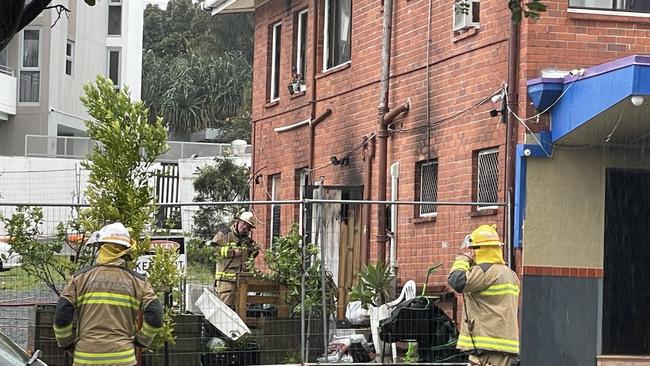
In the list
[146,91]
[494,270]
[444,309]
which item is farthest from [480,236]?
[146,91]

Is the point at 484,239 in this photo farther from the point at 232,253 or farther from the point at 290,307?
the point at 232,253

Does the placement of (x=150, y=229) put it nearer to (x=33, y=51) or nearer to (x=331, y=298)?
(x=331, y=298)

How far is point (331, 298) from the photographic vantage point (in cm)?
1459

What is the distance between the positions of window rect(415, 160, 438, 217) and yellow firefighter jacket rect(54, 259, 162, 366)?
7.44 metres

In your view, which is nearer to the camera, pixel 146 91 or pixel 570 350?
pixel 570 350

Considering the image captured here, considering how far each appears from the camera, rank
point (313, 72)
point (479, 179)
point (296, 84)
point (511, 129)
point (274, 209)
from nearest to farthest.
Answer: point (511, 129)
point (479, 179)
point (313, 72)
point (296, 84)
point (274, 209)

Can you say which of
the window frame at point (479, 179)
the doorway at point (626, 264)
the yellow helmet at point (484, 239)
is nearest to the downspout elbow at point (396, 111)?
the window frame at point (479, 179)

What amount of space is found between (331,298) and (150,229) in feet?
9.84

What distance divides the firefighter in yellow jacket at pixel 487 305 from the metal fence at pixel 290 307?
96.5 inches

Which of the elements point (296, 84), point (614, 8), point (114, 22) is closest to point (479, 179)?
point (614, 8)

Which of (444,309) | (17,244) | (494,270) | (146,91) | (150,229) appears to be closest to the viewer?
(494,270)

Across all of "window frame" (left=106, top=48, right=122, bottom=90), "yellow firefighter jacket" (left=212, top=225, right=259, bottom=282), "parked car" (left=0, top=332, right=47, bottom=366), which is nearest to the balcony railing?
"window frame" (left=106, top=48, right=122, bottom=90)

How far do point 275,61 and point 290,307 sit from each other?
32.0ft

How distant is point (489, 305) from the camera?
11.5m
